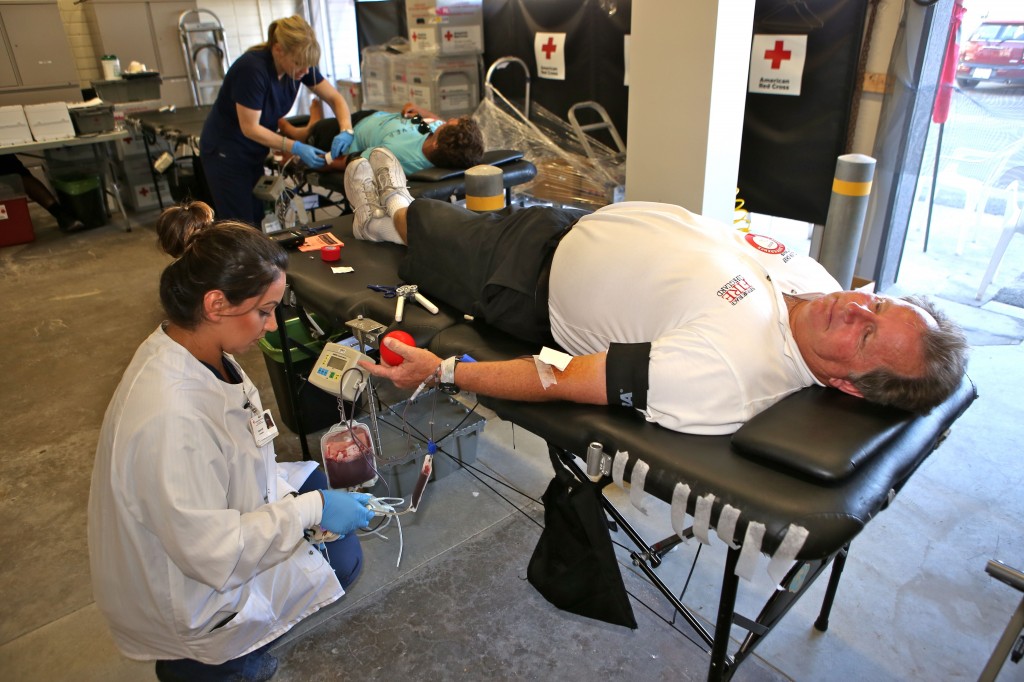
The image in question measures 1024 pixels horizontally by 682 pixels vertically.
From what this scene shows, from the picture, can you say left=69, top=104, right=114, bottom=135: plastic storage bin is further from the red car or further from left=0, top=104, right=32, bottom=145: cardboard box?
the red car

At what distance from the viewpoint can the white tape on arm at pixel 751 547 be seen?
107 cm

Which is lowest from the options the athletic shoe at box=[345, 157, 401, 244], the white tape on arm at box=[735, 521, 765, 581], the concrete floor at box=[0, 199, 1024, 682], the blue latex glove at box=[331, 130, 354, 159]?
the concrete floor at box=[0, 199, 1024, 682]

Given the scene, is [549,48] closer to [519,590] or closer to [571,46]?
[571,46]

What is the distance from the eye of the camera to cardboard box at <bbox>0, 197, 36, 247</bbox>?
4.54 m

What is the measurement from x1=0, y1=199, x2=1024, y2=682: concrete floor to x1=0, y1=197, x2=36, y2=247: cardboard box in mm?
2492

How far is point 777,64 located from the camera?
3412 millimetres

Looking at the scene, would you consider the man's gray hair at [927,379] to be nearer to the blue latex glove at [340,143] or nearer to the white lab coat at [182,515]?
the white lab coat at [182,515]

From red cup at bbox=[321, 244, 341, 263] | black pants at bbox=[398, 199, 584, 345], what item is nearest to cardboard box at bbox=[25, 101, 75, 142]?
red cup at bbox=[321, 244, 341, 263]

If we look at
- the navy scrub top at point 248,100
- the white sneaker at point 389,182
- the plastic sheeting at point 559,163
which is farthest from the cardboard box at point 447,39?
the white sneaker at point 389,182

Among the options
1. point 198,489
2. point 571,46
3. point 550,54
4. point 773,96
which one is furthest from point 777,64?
point 198,489

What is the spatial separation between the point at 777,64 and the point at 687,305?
2.61m

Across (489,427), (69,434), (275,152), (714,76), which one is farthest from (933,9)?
(69,434)

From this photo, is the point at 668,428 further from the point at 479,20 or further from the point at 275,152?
the point at 479,20

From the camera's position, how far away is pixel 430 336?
1.76 meters
